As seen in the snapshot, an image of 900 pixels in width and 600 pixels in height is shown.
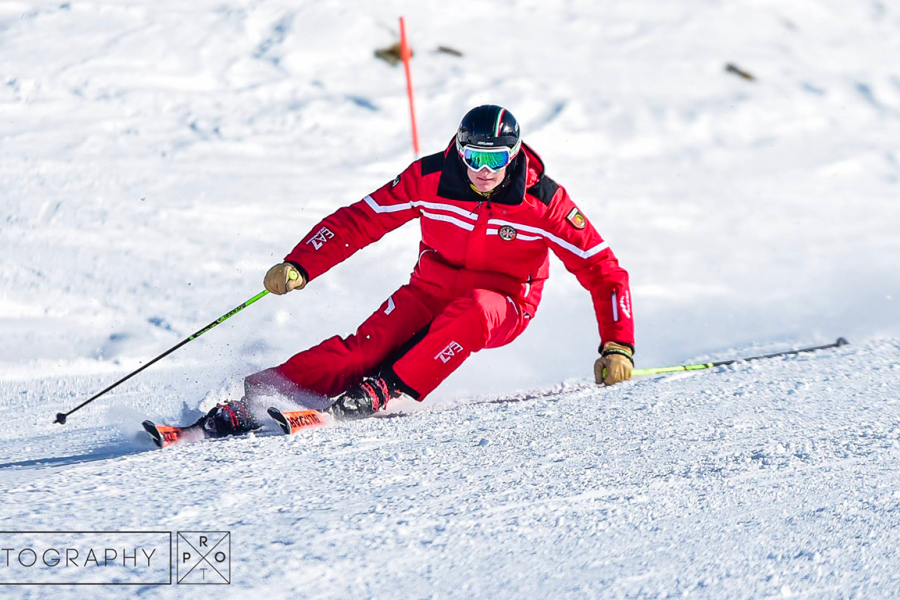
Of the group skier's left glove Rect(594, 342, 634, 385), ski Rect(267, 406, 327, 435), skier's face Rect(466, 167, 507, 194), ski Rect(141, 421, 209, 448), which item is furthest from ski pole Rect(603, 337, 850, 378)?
ski Rect(141, 421, 209, 448)

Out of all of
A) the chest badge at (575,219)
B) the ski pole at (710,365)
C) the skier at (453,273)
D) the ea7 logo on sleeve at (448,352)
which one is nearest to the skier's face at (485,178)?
the skier at (453,273)

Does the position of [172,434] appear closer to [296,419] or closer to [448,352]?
[296,419]

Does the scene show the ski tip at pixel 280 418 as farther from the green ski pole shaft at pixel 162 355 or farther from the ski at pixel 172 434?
the green ski pole shaft at pixel 162 355

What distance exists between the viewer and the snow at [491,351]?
259 cm

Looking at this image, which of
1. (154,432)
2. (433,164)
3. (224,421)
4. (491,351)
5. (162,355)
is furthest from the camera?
(491,351)

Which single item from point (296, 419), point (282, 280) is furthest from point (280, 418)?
point (282, 280)

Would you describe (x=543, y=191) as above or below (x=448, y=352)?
above

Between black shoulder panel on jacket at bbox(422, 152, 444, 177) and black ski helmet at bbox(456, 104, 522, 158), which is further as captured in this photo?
black shoulder panel on jacket at bbox(422, 152, 444, 177)

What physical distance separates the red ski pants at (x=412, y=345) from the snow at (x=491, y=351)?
0.24m

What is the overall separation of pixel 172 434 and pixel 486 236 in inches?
62.0

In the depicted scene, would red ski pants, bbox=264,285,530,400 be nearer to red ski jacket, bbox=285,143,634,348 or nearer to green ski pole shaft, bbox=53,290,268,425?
red ski jacket, bbox=285,143,634,348

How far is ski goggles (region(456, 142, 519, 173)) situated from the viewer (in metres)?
4.09

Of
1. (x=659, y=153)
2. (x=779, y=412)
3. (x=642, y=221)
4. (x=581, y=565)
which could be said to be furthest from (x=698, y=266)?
(x=581, y=565)

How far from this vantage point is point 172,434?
12.2ft
